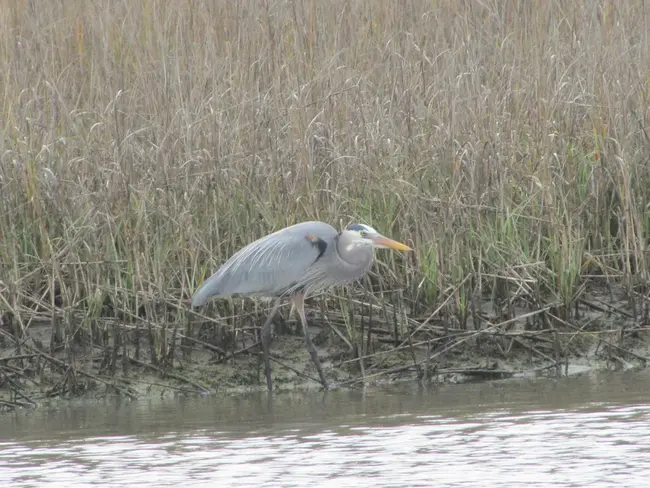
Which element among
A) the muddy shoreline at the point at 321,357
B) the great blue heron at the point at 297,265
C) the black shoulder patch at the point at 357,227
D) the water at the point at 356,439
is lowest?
the water at the point at 356,439

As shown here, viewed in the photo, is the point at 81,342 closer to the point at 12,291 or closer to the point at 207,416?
the point at 12,291

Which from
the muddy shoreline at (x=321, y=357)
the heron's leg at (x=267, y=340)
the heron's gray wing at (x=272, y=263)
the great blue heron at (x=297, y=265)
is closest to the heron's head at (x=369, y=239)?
the great blue heron at (x=297, y=265)

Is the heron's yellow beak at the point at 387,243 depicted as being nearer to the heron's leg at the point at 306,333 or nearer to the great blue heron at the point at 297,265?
the great blue heron at the point at 297,265

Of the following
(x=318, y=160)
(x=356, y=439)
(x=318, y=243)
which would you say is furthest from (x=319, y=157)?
(x=356, y=439)

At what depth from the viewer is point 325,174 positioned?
610 centimetres

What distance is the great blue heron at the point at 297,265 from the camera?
546 cm

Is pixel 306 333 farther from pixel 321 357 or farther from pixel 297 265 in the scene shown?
pixel 297 265

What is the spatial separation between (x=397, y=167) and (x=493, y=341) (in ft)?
3.15

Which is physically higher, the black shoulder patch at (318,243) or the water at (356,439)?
the black shoulder patch at (318,243)

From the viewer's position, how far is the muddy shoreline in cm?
545

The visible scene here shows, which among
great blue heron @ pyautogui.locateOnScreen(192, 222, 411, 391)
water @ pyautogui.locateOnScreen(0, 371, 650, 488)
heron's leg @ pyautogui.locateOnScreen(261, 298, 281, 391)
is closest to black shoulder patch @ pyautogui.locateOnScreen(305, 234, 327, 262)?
great blue heron @ pyautogui.locateOnScreen(192, 222, 411, 391)

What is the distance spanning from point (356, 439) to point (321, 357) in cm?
147

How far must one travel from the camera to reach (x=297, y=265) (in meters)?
5.82

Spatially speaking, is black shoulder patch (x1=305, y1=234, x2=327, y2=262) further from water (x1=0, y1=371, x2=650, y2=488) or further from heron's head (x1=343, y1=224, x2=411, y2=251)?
water (x1=0, y1=371, x2=650, y2=488)
